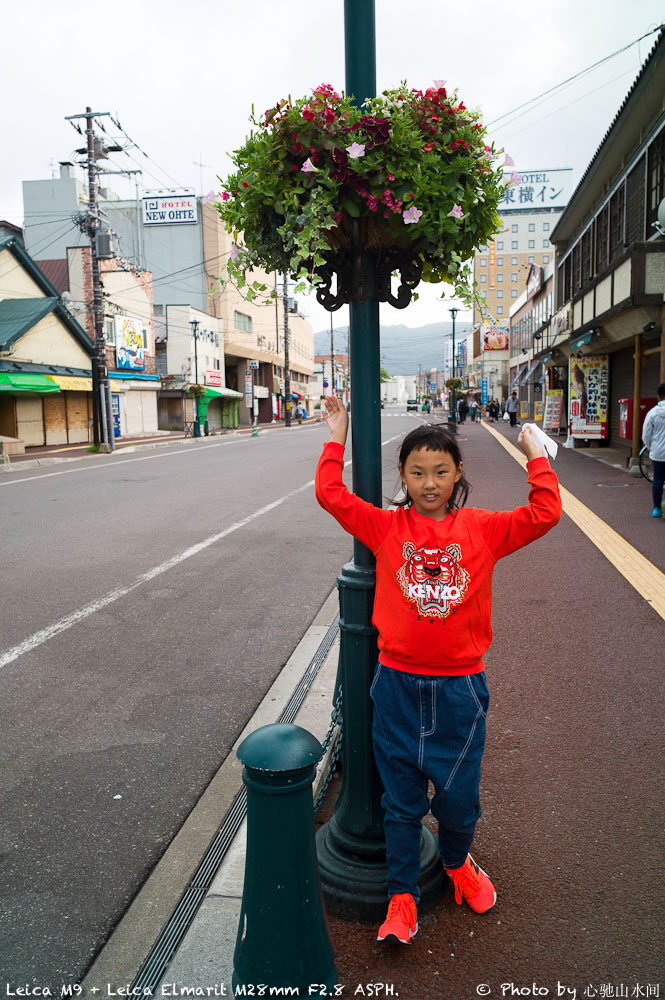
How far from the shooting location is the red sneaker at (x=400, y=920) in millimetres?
2217

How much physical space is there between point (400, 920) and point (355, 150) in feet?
7.77

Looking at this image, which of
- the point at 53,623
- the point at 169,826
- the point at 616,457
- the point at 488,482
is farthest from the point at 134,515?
the point at 616,457

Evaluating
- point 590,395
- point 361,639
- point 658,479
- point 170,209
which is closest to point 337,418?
point 361,639

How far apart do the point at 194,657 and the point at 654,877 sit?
3.12 m

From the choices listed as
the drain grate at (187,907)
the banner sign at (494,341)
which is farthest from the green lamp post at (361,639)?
the banner sign at (494,341)

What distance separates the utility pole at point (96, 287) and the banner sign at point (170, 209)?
15.1 metres

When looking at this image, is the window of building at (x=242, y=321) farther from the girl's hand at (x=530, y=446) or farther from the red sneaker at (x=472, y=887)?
the red sneaker at (x=472, y=887)

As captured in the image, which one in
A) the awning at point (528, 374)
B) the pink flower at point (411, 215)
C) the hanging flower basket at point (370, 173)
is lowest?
the pink flower at point (411, 215)

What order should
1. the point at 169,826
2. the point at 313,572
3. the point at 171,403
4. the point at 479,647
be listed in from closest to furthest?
the point at 479,647, the point at 169,826, the point at 313,572, the point at 171,403

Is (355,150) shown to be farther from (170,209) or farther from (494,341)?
(494,341)

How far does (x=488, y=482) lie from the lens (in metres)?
14.4

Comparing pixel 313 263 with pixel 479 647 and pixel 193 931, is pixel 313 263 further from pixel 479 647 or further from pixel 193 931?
pixel 193 931

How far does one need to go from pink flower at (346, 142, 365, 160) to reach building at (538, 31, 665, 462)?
1102 cm

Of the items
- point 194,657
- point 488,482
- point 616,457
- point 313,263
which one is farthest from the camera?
point 616,457
